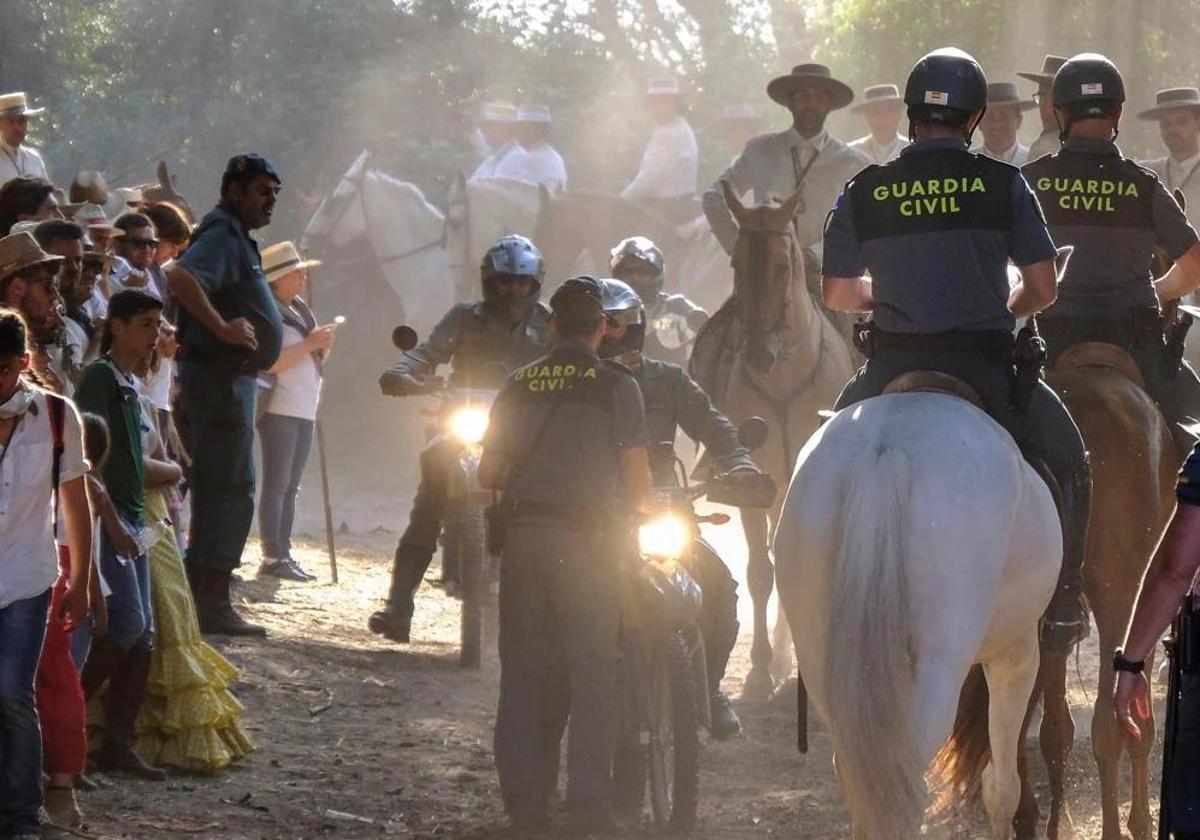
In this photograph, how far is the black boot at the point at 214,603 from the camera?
1192cm

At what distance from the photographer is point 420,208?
2688 cm

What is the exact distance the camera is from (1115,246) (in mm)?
9219

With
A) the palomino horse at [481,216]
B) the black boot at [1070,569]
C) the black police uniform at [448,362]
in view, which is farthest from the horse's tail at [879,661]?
the palomino horse at [481,216]

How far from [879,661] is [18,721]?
2.77 m

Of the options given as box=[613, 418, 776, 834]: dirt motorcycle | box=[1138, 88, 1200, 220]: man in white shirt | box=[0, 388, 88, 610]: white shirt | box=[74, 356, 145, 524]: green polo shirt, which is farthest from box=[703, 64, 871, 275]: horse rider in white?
box=[0, 388, 88, 610]: white shirt

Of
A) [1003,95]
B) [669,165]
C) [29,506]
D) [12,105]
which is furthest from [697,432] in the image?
[669,165]

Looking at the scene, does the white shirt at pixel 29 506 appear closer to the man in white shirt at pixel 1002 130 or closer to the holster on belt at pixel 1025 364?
the holster on belt at pixel 1025 364

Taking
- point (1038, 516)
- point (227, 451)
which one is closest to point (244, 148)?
point (227, 451)

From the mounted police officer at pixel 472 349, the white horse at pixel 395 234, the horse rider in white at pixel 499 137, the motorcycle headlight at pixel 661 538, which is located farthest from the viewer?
the horse rider in white at pixel 499 137

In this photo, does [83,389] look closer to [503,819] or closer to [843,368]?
[503,819]

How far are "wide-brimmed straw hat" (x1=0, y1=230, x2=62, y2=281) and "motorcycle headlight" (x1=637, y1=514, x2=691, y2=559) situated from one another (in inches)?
99.7

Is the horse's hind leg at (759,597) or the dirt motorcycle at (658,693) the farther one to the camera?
the horse's hind leg at (759,597)

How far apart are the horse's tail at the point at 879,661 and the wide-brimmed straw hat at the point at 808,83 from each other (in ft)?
28.2

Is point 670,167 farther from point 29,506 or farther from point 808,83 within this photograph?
point 29,506
